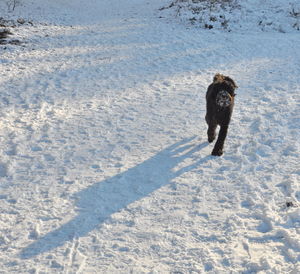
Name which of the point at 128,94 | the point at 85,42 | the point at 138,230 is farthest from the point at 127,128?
the point at 85,42

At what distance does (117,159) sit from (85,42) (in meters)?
8.79

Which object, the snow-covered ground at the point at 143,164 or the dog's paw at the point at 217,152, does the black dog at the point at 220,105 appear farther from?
the snow-covered ground at the point at 143,164

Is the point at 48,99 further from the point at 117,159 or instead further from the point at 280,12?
the point at 280,12

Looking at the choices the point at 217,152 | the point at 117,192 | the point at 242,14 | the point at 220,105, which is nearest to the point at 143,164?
the point at 117,192

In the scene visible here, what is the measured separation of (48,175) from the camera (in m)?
5.60

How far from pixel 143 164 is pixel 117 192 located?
3.24ft

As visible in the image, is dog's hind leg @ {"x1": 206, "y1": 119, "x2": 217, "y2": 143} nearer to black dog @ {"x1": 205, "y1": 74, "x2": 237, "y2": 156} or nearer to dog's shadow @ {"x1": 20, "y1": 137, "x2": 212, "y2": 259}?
black dog @ {"x1": 205, "y1": 74, "x2": 237, "y2": 156}

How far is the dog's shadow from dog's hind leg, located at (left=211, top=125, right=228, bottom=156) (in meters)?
0.20

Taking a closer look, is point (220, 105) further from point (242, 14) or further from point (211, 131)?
point (242, 14)

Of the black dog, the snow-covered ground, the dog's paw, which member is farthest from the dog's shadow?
the black dog

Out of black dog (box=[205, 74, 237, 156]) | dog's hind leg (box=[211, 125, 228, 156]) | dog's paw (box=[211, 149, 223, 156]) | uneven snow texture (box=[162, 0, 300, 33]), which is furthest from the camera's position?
uneven snow texture (box=[162, 0, 300, 33])

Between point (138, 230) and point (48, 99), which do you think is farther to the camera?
point (48, 99)

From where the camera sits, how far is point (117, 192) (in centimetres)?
523

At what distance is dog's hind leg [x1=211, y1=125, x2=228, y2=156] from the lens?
6.10 m
